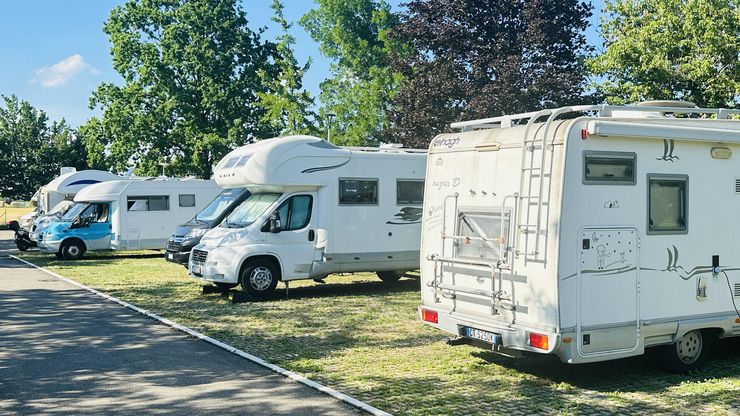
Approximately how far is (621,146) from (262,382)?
14.8 feet

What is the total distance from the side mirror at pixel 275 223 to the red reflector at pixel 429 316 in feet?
19.0

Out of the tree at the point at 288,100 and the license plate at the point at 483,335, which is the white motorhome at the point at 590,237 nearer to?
the license plate at the point at 483,335

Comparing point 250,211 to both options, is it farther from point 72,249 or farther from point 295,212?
point 72,249

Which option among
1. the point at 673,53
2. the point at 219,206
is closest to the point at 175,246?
the point at 219,206

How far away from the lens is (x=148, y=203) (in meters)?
Answer: 25.2

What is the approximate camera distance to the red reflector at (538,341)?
7.42 m

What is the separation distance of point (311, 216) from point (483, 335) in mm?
7221

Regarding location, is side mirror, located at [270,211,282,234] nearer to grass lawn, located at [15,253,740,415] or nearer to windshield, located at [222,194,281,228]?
windshield, located at [222,194,281,228]

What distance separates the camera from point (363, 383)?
26.4ft

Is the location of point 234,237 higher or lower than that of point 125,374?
higher

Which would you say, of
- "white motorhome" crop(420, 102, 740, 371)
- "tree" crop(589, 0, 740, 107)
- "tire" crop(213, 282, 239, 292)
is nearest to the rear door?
"white motorhome" crop(420, 102, 740, 371)

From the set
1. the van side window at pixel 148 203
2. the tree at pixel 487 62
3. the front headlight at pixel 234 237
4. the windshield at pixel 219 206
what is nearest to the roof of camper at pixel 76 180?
the van side window at pixel 148 203

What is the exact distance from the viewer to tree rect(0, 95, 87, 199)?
66812 millimetres

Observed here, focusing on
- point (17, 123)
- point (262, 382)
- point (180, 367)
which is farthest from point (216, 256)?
point (17, 123)
